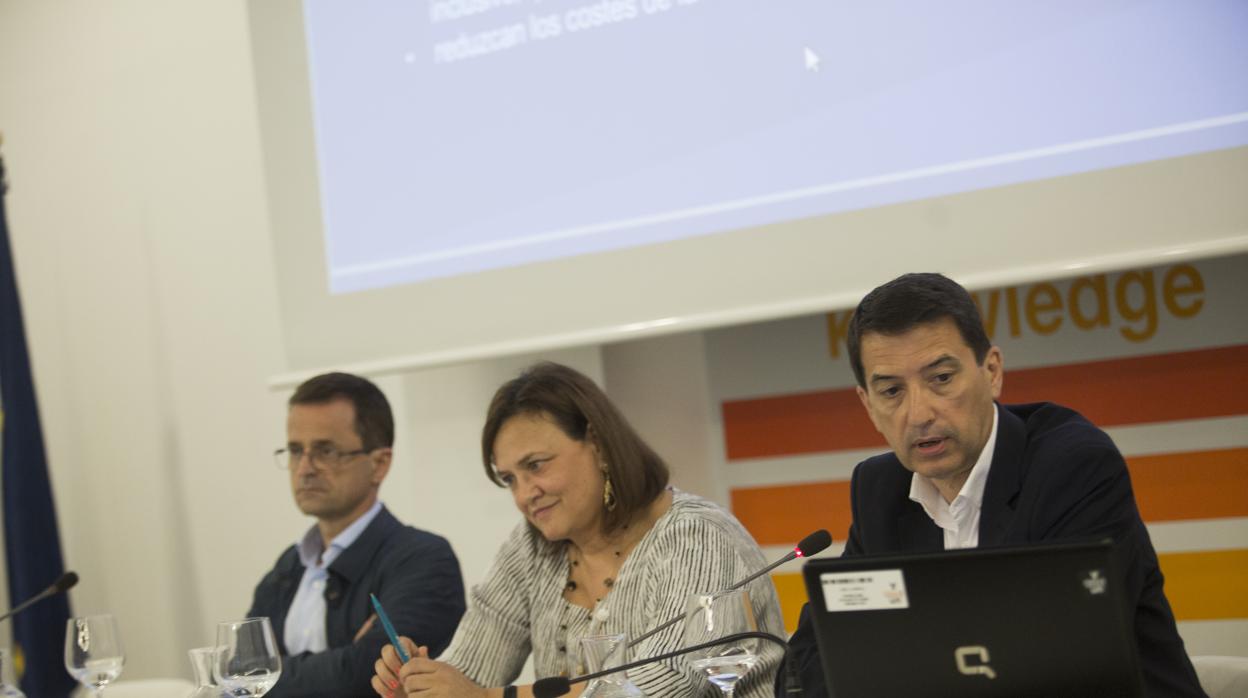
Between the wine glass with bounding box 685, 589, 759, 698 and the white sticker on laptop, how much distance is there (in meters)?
0.25

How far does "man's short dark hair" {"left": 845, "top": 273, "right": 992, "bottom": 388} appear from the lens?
1859mm

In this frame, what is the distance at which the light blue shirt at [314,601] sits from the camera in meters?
2.94

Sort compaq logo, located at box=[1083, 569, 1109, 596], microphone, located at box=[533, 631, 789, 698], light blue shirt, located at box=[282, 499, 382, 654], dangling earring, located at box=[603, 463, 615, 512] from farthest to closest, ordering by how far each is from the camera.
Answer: light blue shirt, located at box=[282, 499, 382, 654], dangling earring, located at box=[603, 463, 615, 512], microphone, located at box=[533, 631, 789, 698], compaq logo, located at box=[1083, 569, 1109, 596]

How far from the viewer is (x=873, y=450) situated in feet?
11.0

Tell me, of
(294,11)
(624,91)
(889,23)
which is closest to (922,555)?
(889,23)

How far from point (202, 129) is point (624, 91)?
200 centimetres

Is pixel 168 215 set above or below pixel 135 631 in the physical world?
above

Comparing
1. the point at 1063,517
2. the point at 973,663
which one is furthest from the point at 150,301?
the point at 973,663

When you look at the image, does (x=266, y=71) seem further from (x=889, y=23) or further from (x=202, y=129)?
(x=889, y=23)

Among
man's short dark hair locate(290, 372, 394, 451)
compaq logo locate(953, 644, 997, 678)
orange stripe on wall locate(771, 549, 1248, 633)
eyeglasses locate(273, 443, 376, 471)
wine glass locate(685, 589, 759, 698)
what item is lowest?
orange stripe on wall locate(771, 549, 1248, 633)

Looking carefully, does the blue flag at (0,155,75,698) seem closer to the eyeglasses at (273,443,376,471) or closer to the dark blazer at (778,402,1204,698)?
the eyeglasses at (273,443,376,471)

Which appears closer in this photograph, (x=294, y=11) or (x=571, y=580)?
(x=571, y=580)

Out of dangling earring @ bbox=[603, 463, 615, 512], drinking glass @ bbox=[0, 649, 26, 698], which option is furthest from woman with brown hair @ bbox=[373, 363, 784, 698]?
drinking glass @ bbox=[0, 649, 26, 698]

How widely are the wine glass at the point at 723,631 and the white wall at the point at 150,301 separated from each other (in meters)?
3.05
